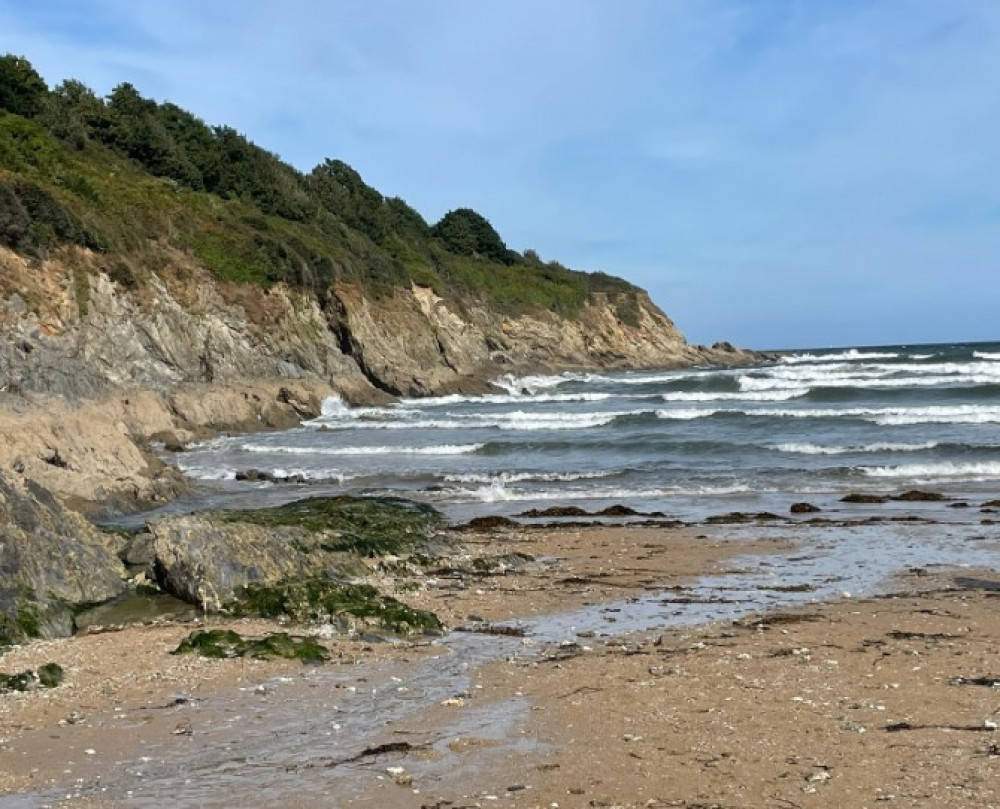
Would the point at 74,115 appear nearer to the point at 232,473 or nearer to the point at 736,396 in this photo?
the point at 232,473

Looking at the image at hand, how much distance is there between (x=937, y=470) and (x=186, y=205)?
34.0 meters

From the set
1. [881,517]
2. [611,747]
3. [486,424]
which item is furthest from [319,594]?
[486,424]

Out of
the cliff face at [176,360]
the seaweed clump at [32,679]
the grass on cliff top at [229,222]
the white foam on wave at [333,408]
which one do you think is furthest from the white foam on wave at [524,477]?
the seaweed clump at [32,679]

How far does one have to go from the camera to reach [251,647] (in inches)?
340

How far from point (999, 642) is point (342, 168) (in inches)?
2653

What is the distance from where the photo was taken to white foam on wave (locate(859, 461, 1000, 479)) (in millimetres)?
22906

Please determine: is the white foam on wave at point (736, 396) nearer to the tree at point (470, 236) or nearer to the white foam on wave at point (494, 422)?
the white foam on wave at point (494, 422)

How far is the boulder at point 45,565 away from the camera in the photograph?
9.38m

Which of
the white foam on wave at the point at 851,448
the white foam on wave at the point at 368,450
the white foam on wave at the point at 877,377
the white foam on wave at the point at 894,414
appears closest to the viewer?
the white foam on wave at the point at 851,448

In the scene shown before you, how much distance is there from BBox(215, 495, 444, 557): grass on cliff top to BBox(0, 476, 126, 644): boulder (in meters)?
1.88

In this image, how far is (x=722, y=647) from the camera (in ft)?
28.4

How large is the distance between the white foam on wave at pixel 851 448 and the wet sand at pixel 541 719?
17.4m

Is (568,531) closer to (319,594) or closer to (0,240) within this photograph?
(319,594)

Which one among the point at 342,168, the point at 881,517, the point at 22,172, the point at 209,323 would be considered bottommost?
the point at 881,517
